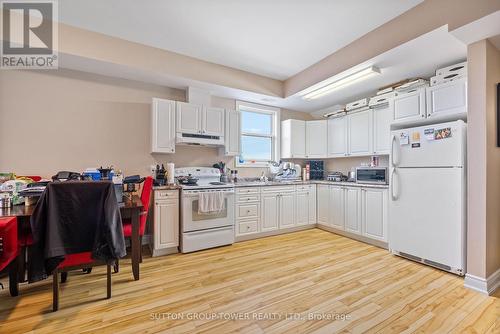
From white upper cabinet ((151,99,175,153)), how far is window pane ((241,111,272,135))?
1.48 meters

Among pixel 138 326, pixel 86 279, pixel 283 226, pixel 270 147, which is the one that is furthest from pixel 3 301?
pixel 270 147

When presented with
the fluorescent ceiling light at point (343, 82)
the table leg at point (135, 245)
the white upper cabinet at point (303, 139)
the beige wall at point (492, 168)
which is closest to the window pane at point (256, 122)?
the white upper cabinet at point (303, 139)

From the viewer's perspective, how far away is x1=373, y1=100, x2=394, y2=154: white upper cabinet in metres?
3.47

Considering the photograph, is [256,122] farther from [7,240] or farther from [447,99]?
[7,240]

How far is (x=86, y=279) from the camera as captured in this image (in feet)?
7.59

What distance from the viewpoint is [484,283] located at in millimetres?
2059

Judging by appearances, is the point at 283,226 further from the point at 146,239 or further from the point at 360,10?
the point at 360,10

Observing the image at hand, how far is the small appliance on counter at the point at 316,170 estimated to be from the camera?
4.72 meters

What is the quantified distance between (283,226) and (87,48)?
383 centimetres

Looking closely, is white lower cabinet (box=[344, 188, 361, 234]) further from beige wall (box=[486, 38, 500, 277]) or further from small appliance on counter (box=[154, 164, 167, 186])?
small appliance on counter (box=[154, 164, 167, 186])

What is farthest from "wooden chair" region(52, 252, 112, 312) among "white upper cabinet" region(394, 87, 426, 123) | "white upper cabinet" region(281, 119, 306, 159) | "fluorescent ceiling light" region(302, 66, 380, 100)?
"white upper cabinet" region(394, 87, 426, 123)

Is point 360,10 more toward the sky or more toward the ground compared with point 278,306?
more toward the sky

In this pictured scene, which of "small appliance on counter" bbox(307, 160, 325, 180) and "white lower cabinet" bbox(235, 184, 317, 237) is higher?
"small appliance on counter" bbox(307, 160, 325, 180)

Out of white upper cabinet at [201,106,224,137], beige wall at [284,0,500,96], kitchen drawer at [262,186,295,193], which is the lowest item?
kitchen drawer at [262,186,295,193]
